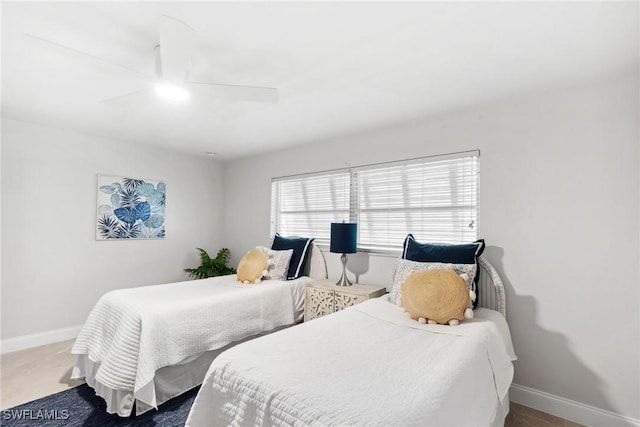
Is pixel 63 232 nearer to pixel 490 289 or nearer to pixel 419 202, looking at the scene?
pixel 419 202

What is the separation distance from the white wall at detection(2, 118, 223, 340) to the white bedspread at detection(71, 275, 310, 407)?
1334 millimetres

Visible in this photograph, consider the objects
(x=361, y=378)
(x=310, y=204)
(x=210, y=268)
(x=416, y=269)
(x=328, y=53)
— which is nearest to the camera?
(x=361, y=378)

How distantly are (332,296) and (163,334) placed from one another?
1475 mm

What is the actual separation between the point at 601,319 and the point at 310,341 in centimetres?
203

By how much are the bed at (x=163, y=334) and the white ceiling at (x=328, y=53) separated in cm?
164

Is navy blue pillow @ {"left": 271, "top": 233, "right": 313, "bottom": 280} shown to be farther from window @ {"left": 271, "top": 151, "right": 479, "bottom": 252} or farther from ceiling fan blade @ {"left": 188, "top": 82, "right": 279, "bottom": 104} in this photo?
ceiling fan blade @ {"left": 188, "top": 82, "right": 279, "bottom": 104}

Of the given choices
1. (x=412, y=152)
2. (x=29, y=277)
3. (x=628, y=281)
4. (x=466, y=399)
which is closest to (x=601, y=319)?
(x=628, y=281)

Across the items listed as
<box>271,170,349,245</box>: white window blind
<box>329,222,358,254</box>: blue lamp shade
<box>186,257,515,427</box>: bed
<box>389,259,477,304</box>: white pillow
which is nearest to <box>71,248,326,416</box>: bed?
<box>329,222,358,254</box>: blue lamp shade

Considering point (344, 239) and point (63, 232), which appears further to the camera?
point (63, 232)

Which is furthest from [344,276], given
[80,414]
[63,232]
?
[63,232]

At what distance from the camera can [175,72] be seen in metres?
1.82

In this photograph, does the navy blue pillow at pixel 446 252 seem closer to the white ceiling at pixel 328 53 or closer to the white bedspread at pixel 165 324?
the white ceiling at pixel 328 53

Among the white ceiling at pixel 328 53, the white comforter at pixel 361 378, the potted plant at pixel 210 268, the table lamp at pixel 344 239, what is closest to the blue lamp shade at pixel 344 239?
the table lamp at pixel 344 239

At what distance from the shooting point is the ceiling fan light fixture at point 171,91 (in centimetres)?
189
